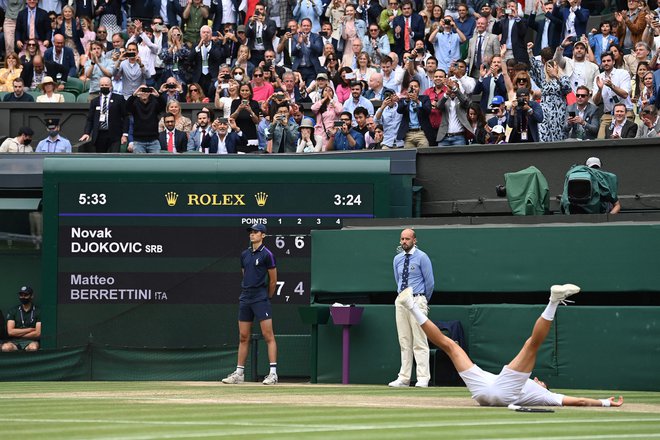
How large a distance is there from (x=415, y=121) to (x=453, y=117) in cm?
70

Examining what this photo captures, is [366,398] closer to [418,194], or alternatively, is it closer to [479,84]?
[418,194]

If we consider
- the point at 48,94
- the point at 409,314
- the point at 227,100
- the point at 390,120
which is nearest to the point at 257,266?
the point at 409,314

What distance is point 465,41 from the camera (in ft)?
77.3

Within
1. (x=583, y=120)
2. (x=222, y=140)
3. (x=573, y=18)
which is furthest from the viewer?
(x=573, y=18)

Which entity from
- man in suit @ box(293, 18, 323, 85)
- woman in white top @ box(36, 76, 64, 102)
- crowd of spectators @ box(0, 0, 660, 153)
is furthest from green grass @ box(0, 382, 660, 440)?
man in suit @ box(293, 18, 323, 85)

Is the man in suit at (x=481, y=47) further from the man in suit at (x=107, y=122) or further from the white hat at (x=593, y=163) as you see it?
the white hat at (x=593, y=163)

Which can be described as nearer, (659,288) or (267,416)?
(267,416)

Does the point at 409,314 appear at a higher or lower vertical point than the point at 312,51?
lower

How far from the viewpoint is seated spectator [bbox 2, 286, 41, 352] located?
19.3 m

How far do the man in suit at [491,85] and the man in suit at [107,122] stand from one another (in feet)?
19.4

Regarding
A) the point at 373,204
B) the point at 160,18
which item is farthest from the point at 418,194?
the point at 160,18

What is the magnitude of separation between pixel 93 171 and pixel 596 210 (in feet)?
22.9

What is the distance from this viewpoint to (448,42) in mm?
23484

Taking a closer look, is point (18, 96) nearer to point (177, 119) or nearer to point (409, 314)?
point (177, 119)
